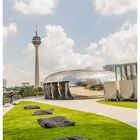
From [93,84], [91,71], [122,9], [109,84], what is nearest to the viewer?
[122,9]

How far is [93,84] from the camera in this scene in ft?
95.8

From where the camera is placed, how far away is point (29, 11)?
4711mm

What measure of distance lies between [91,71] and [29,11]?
27178 millimetres

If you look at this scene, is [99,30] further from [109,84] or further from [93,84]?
[93,84]

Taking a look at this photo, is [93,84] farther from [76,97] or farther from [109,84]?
[109,84]

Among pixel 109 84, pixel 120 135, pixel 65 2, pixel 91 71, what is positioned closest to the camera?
pixel 65 2

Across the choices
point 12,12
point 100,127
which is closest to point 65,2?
point 12,12

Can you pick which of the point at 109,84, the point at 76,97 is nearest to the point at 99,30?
the point at 109,84

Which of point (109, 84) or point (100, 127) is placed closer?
point (100, 127)

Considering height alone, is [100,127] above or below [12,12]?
below

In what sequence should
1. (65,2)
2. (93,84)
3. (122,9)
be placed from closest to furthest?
(122,9)
(65,2)
(93,84)

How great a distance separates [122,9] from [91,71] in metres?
27.3

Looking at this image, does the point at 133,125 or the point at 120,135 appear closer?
the point at 120,135

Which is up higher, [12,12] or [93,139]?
[12,12]
